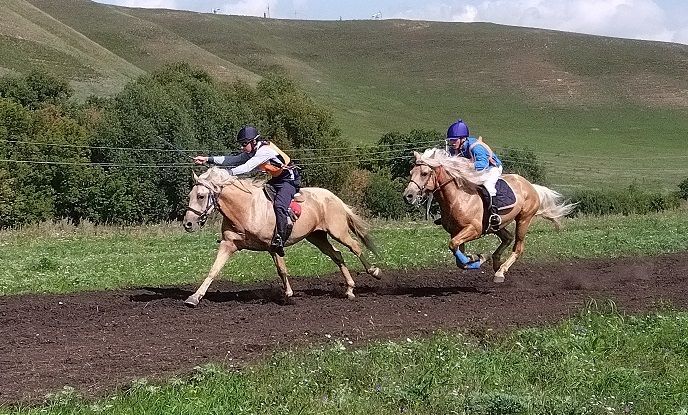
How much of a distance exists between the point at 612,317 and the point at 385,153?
54.1 metres

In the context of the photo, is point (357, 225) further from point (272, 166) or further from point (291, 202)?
point (272, 166)

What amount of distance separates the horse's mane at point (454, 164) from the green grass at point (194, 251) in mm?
4270

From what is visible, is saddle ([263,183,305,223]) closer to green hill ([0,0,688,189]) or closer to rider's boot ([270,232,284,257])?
rider's boot ([270,232,284,257])

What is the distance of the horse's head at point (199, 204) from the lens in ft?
39.2

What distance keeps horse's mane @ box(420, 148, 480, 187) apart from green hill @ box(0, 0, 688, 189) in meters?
52.3

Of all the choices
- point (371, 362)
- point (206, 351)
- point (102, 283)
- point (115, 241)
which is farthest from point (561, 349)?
point (115, 241)

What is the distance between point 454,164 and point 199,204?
4.13 metres

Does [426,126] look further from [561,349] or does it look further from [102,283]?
[561,349]

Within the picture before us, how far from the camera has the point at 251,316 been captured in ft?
37.1

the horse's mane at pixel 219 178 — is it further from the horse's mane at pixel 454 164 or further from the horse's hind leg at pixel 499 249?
the horse's hind leg at pixel 499 249

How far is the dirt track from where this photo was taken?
8.49 meters

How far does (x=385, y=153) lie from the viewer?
64.4 metres

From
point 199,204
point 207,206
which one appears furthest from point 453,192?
point 199,204

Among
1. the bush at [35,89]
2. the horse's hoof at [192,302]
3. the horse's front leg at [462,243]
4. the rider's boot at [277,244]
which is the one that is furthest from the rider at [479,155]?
the bush at [35,89]
